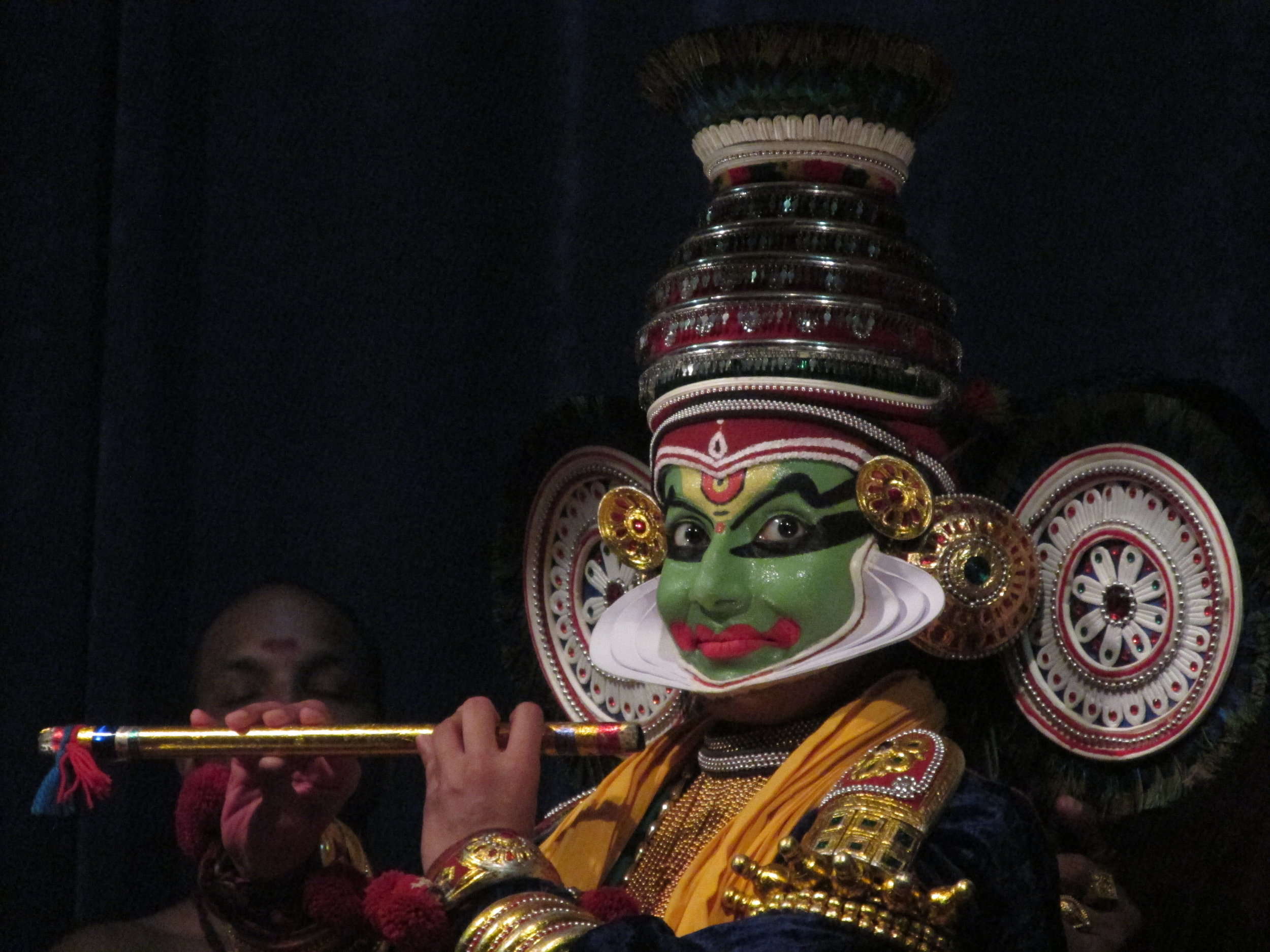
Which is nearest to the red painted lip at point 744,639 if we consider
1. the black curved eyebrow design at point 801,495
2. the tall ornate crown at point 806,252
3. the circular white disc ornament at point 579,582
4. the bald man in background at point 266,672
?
the black curved eyebrow design at point 801,495

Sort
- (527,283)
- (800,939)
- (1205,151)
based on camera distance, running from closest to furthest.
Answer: (800,939) < (1205,151) < (527,283)

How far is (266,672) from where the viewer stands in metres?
2.27

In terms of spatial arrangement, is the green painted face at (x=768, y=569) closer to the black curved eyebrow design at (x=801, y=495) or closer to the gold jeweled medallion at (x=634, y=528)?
the black curved eyebrow design at (x=801, y=495)

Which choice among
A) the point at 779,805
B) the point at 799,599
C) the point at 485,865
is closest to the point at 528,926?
the point at 485,865

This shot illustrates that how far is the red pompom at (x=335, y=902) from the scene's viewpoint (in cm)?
179

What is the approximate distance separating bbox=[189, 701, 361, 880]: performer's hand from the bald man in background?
358 mm

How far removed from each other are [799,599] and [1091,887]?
430 millimetres

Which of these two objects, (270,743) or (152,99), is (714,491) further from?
(152,99)

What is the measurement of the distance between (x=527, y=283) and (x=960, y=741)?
1029 mm

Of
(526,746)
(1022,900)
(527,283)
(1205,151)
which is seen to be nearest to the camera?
(1022,900)

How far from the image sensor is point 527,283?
8.46 feet

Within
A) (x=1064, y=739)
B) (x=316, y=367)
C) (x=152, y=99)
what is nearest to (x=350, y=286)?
(x=316, y=367)

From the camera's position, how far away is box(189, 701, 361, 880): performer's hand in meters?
1.86

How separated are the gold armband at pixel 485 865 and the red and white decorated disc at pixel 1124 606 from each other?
0.52 m
